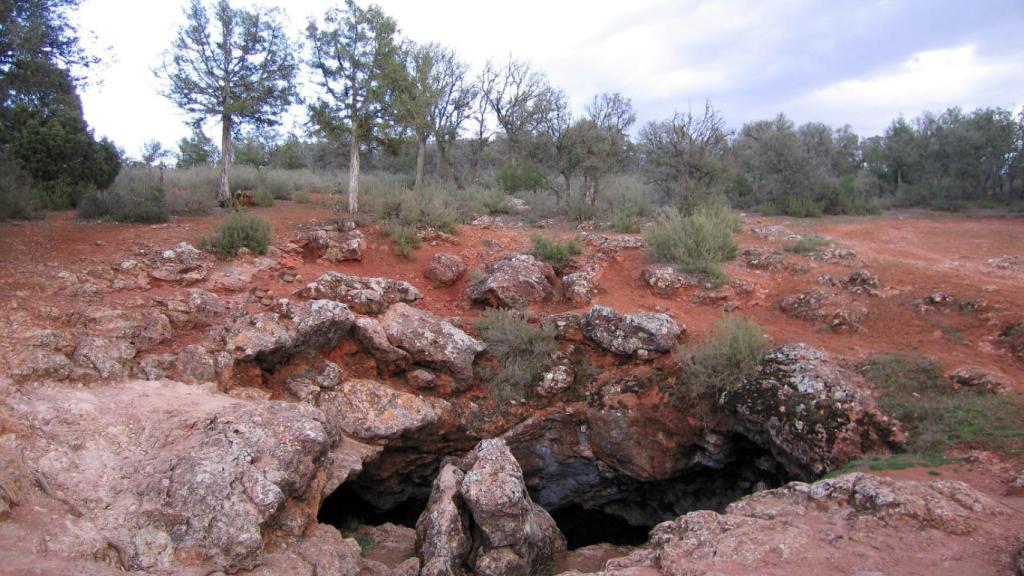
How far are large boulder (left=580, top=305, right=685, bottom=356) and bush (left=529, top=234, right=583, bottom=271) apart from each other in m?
2.77

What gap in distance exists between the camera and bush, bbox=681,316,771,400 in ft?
28.2

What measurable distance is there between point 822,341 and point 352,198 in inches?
416

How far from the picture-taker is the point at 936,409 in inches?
293

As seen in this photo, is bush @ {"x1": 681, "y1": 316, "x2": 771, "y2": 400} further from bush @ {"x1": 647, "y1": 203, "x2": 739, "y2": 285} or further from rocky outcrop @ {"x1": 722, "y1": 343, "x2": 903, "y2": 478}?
bush @ {"x1": 647, "y1": 203, "x2": 739, "y2": 285}

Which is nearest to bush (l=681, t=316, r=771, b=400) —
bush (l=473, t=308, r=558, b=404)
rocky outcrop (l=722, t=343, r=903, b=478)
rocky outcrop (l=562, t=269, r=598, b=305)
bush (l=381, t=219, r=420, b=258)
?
rocky outcrop (l=722, t=343, r=903, b=478)

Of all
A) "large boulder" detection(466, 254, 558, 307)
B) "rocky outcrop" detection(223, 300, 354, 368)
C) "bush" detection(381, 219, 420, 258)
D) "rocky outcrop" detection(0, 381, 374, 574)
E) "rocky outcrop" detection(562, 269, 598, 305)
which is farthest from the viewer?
"bush" detection(381, 219, 420, 258)

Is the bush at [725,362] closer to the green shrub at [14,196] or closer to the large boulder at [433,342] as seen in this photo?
the large boulder at [433,342]

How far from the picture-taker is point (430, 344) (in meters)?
9.47

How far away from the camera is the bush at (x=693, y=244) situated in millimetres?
12086

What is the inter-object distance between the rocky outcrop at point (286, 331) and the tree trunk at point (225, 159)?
699cm

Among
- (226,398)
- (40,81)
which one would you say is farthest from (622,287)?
(40,81)

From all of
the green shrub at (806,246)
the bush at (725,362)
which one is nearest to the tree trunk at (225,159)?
the bush at (725,362)

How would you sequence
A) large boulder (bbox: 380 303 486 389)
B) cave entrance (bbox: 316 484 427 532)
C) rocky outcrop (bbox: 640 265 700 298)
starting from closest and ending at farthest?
cave entrance (bbox: 316 484 427 532) < large boulder (bbox: 380 303 486 389) < rocky outcrop (bbox: 640 265 700 298)

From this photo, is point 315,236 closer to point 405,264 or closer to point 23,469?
point 405,264
